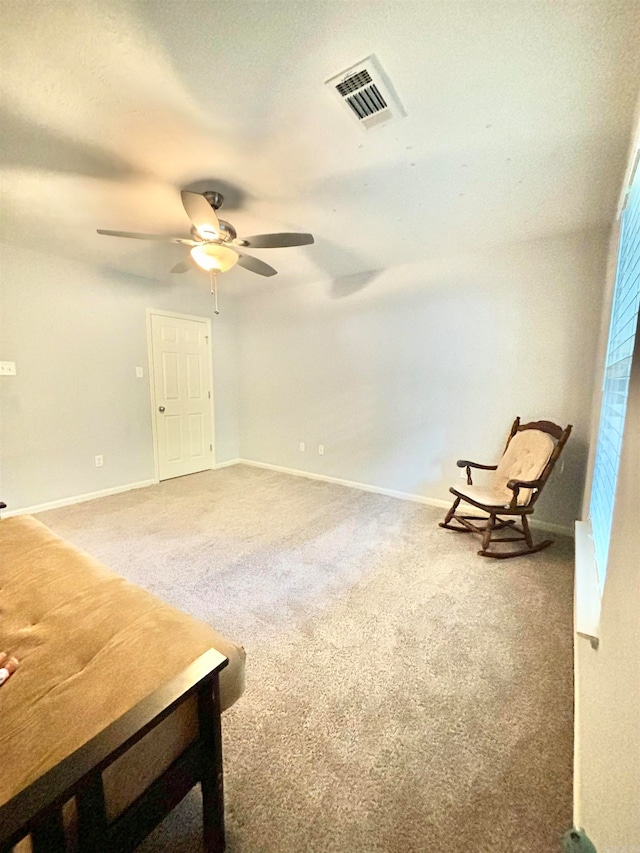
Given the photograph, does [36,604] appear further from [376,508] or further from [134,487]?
[134,487]

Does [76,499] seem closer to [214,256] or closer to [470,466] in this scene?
[214,256]

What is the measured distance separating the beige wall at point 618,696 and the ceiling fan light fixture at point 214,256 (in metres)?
2.19

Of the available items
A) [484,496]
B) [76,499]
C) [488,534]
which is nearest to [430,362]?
[484,496]

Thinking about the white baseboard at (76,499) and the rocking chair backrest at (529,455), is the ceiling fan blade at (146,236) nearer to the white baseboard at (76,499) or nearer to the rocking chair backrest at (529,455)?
the white baseboard at (76,499)

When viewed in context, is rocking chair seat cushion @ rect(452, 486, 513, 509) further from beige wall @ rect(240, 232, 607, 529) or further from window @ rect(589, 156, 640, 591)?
window @ rect(589, 156, 640, 591)

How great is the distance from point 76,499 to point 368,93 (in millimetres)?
3980

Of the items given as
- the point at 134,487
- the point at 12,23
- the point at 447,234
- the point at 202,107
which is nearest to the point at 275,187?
the point at 202,107

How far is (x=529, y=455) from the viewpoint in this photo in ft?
8.91

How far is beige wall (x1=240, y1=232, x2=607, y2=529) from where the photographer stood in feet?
9.12

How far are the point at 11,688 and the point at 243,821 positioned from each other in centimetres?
75

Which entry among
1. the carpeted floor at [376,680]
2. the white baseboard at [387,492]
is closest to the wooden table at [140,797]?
the carpeted floor at [376,680]

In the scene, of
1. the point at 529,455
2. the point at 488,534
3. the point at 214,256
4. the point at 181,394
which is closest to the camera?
the point at 214,256

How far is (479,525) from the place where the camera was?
3.04 metres

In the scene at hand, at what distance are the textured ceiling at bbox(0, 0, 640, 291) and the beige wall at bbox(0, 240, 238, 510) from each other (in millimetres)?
765
